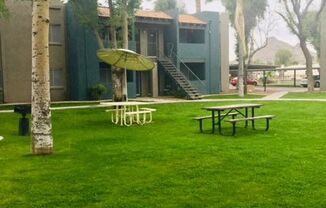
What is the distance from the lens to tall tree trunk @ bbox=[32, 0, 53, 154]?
997cm

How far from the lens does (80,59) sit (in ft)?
97.3

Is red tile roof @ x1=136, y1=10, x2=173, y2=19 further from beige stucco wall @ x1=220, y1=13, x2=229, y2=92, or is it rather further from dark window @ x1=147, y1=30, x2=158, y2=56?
beige stucco wall @ x1=220, y1=13, x2=229, y2=92

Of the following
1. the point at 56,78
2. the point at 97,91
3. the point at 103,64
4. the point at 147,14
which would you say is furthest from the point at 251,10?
the point at 56,78

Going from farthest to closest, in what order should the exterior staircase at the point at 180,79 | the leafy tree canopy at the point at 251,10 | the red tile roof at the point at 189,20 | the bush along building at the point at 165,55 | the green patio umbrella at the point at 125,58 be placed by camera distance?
the leafy tree canopy at the point at 251,10, the red tile roof at the point at 189,20, the exterior staircase at the point at 180,79, the bush along building at the point at 165,55, the green patio umbrella at the point at 125,58

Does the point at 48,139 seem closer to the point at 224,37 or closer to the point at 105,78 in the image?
the point at 105,78

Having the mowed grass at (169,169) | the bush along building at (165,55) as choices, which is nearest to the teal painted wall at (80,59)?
the bush along building at (165,55)

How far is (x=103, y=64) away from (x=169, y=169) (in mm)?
23697

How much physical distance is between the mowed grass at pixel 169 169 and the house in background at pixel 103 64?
14.5 metres

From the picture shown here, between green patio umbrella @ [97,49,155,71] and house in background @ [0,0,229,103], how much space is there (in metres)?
11.7

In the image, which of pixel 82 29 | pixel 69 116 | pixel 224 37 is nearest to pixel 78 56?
pixel 82 29

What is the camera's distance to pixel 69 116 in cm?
1930

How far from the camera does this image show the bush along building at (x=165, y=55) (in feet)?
97.9

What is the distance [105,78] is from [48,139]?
21.7 m

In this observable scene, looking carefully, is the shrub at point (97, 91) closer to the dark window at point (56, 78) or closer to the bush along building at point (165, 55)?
the bush along building at point (165, 55)
